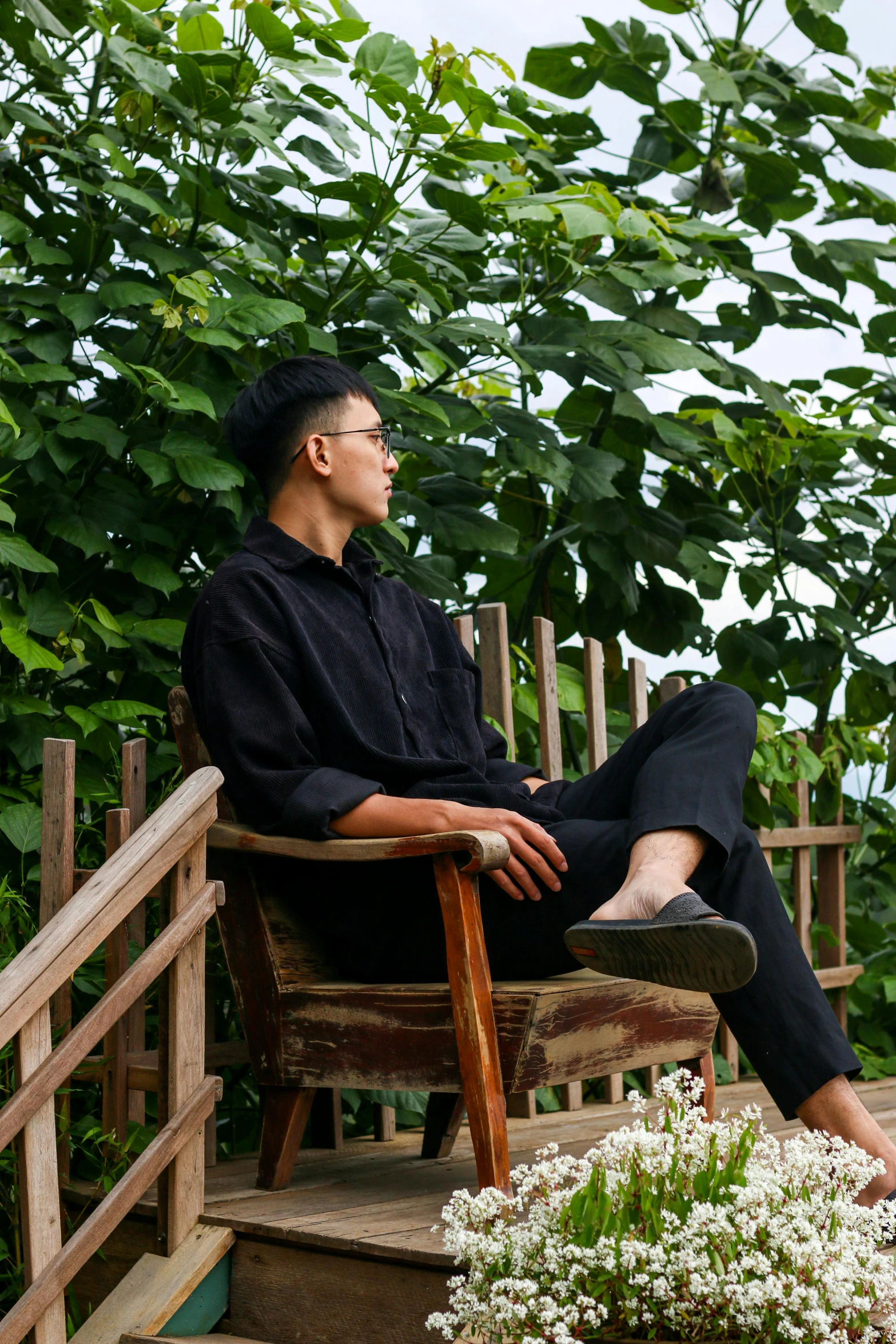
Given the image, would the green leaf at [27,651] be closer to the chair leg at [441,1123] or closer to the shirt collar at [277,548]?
the shirt collar at [277,548]

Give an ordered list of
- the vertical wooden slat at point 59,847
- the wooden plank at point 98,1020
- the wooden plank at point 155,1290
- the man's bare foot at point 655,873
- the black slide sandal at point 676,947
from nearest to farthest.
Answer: the black slide sandal at point 676,947
the man's bare foot at point 655,873
the wooden plank at point 98,1020
the wooden plank at point 155,1290
the vertical wooden slat at point 59,847

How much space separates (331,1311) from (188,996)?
53 centimetres

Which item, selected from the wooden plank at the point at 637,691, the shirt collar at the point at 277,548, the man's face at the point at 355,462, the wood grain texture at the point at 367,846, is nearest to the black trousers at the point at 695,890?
the wood grain texture at the point at 367,846

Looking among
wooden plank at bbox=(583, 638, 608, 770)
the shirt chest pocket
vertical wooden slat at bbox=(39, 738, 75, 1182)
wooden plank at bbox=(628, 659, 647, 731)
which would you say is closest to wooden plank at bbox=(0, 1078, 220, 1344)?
vertical wooden slat at bbox=(39, 738, 75, 1182)

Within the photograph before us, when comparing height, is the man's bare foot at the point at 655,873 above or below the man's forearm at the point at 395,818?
below

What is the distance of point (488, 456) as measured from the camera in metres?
3.49

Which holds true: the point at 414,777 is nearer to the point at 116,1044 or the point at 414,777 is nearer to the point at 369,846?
the point at 369,846

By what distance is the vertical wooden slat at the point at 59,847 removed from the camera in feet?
7.78

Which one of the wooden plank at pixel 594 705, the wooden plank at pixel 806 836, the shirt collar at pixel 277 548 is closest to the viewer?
the shirt collar at pixel 277 548

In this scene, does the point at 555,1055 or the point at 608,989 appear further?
the point at 608,989

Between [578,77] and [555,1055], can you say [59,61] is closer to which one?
[578,77]

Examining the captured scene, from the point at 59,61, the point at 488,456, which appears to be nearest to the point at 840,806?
the point at 488,456

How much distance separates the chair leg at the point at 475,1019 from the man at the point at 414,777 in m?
0.12

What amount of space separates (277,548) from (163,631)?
1.05ft
